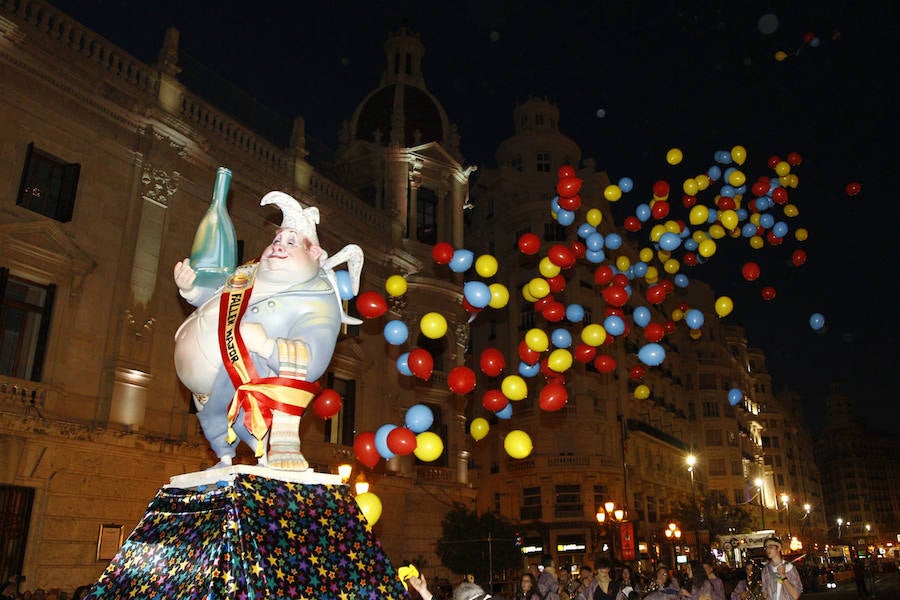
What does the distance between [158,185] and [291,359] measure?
13.4m

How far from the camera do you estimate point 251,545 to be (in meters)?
5.25

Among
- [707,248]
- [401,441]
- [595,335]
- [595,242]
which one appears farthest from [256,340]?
[707,248]

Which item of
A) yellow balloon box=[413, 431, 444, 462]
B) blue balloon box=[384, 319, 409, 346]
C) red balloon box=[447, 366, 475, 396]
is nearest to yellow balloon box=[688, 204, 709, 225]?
red balloon box=[447, 366, 475, 396]

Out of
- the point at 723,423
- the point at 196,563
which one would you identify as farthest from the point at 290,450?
the point at 723,423

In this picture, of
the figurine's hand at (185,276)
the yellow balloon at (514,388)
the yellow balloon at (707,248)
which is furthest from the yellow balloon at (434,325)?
the figurine's hand at (185,276)

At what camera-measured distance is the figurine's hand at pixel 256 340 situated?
20.9 ft

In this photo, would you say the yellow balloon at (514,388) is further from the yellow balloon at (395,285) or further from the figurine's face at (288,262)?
the figurine's face at (288,262)

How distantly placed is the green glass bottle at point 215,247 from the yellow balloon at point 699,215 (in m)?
11.9

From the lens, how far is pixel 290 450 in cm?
625

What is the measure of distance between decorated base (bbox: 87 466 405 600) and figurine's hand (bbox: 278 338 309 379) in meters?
0.83

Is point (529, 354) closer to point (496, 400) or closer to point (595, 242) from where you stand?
point (496, 400)

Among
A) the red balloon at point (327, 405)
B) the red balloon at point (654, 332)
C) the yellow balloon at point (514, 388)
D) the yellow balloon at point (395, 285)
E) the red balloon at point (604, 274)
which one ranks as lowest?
the red balloon at point (327, 405)

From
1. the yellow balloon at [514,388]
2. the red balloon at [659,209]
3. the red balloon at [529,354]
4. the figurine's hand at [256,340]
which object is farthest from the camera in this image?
the red balloon at [659,209]

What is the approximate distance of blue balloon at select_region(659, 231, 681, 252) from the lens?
16250 mm
